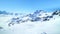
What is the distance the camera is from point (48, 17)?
5.27ft

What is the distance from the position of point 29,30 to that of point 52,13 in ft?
1.17

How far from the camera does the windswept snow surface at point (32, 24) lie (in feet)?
5.22

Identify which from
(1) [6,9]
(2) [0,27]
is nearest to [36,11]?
(1) [6,9]

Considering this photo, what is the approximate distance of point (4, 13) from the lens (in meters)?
1.70

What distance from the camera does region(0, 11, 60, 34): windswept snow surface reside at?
5.22 feet

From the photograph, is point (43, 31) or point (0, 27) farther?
point (0, 27)

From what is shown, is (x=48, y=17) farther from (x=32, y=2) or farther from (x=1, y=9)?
(x=1, y=9)

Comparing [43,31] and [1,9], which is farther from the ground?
[1,9]

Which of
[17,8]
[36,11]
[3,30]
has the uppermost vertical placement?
[17,8]

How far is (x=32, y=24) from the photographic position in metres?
1.63

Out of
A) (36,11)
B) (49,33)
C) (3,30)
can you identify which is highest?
(36,11)

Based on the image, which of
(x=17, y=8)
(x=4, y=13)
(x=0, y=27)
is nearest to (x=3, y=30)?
(x=0, y=27)

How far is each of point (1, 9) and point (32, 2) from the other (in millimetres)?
422

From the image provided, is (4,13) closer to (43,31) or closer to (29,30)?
(29,30)
